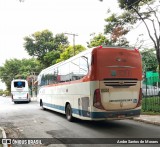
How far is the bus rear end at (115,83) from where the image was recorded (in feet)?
33.7

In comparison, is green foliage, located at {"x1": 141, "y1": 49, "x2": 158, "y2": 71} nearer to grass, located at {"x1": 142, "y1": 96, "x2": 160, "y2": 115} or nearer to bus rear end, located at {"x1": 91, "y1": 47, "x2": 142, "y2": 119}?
grass, located at {"x1": 142, "y1": 96, "x2": 160, "y2": 115}

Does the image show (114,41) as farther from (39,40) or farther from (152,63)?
(39,40)

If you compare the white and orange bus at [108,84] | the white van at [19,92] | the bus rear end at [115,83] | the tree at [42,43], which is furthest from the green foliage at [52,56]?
the bus rear end at [115,83]

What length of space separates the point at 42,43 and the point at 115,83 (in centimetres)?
4274

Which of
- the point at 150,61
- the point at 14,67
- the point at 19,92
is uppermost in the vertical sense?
the point at 14,67

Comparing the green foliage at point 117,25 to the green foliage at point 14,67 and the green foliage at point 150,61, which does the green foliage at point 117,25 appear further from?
the green foliage at point 14,67

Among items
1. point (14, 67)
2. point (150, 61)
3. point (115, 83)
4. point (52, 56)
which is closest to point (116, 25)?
point (115, 83)

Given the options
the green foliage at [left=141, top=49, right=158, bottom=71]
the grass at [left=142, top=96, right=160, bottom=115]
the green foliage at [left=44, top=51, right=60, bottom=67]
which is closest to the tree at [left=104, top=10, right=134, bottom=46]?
the grass at [left=142, top=96, right=160, bottom=115]

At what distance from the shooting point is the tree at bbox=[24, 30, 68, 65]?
5178 cm

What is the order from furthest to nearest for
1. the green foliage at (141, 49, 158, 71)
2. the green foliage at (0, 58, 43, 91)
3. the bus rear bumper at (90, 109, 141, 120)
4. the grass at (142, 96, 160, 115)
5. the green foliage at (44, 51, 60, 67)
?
the green foliage at (0, 58, 43, 91) < the green foliage at (44, 51, 60, 67) < the green foliage at (141, 49, 158, 71) < the grass at (142, 96, 160, 115) < the bus rear bumper at (90, 109, 141, 120)

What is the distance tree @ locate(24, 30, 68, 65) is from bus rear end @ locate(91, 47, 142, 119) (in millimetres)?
41306

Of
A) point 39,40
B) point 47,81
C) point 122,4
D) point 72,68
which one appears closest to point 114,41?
point 122,4

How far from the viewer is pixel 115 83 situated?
34.5ft

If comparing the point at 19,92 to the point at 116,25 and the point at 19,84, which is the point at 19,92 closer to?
the point at 19,84
